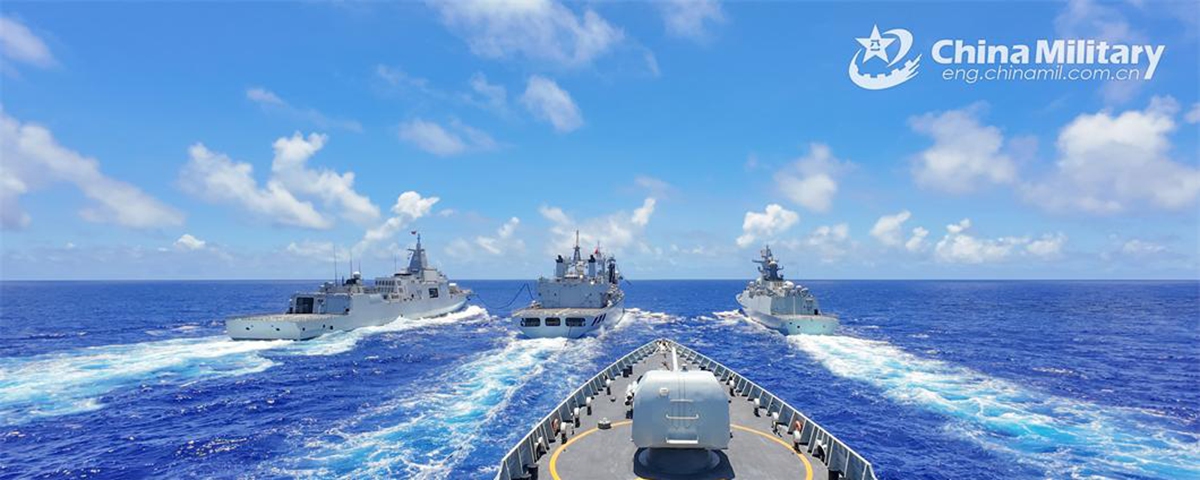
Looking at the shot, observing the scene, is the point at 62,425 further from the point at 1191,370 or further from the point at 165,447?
the point at 1191,370

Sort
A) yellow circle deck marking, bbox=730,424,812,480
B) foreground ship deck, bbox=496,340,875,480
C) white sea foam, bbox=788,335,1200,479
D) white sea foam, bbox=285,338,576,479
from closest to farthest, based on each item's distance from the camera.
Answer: foreground ship deck, bbox=496,340,875,480 < yellow circle deck marking, bbox=730,424,812,480 < white sea foam, bbox=285,338,576,479 < white sea foam, bbox=788,335,1200,479

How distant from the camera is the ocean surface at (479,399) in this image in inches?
1190

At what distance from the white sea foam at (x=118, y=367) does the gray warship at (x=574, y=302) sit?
25715 mm

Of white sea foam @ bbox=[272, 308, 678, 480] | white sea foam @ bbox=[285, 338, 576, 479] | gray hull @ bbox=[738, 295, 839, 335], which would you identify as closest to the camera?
white sea foam @ bbox=[285, 338, 576, 479]

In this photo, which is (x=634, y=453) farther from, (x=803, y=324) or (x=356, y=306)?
(x=356, y=306)

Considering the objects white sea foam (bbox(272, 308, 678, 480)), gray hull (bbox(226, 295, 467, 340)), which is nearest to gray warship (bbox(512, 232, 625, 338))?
white sea foam (bbox(272, 308, 678, 480))

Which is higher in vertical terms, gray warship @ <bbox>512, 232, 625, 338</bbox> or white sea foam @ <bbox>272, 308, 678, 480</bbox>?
gray warship @ <bbox>512, 232, 625, 338</bbox>

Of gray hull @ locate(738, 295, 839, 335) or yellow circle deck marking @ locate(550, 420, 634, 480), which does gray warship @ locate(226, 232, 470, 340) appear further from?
gray hull @ locate(738, 295, 839, 335)

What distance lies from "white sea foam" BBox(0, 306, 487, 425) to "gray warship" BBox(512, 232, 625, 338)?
2572 centimetres

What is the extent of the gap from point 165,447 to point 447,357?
103 feet

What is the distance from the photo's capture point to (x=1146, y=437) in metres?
33.9

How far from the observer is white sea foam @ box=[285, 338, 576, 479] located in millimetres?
28344

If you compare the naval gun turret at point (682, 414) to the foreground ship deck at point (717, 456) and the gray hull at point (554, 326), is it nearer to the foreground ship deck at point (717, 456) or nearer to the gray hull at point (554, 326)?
the foreground ship deck at point (717, 456)

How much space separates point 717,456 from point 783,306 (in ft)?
238
